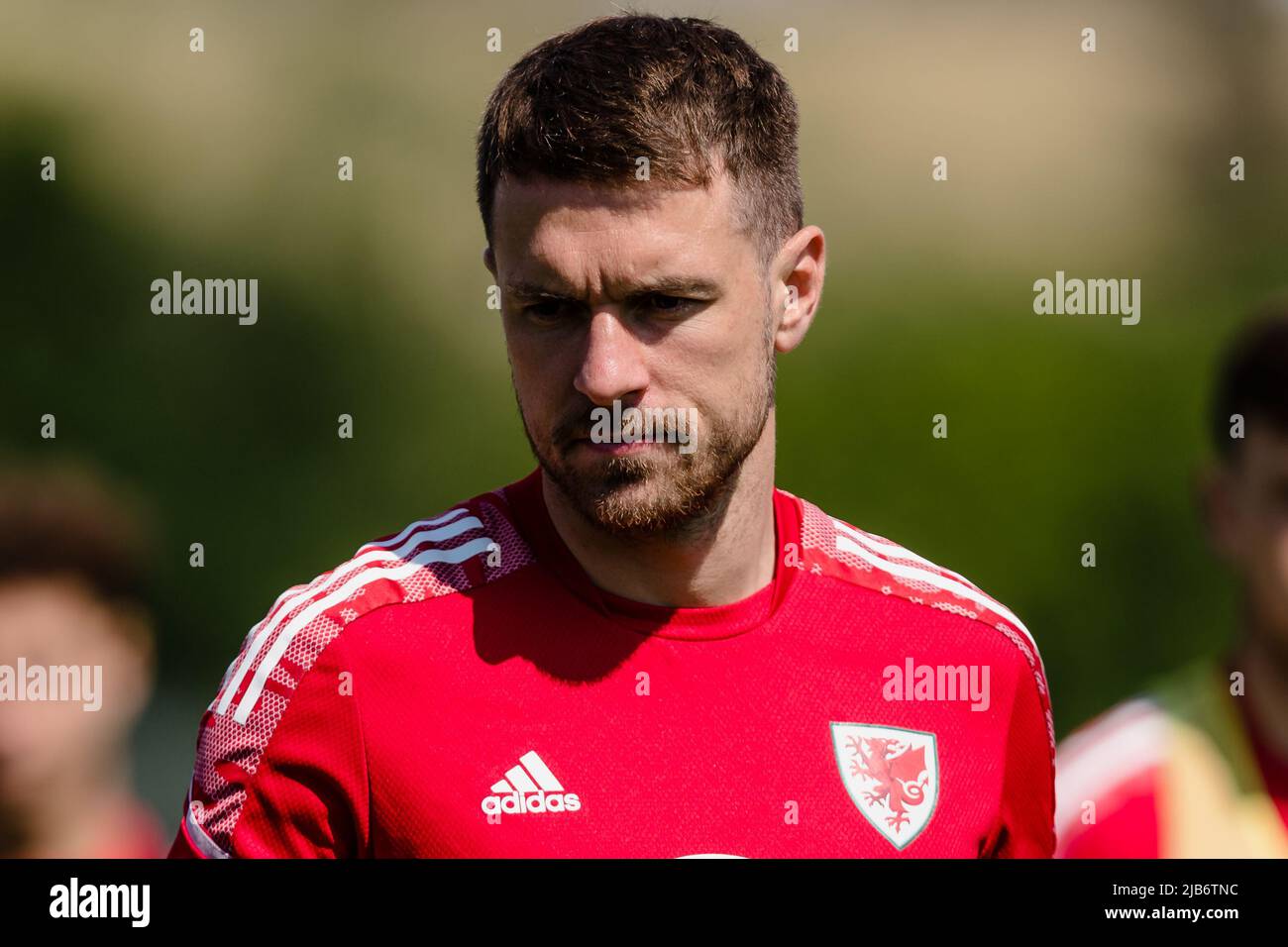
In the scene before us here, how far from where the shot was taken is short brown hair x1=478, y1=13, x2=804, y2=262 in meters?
2.52

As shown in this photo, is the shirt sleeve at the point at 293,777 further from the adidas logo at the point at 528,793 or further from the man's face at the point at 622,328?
the man's face at the point at 622,328

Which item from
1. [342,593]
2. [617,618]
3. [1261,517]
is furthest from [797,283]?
[1261,517]

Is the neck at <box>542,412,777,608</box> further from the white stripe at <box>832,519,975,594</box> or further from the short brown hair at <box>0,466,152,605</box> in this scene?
the short brown hair at <box>0,466,152,605</box>

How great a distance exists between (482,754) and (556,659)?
0.22m

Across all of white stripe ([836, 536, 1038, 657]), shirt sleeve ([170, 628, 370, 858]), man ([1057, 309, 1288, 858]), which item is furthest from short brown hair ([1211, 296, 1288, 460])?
shirt sleeve ([170, 628, 370, 858])

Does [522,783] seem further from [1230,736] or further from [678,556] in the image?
[1230,736]

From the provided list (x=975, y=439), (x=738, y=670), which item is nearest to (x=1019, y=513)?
(x=975, y=439)

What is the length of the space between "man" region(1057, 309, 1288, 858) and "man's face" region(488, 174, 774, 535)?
1.42 m

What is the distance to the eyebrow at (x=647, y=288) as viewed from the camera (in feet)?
8.11

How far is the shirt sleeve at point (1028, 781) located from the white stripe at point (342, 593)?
3.81 ft

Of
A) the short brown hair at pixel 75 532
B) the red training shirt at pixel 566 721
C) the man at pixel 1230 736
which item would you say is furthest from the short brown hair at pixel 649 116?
the short brown hair at pixel 75 532

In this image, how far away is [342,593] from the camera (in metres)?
2.56

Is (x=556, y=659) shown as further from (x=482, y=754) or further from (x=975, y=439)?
(x=975, y=439)

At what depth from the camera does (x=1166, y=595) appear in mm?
5766
